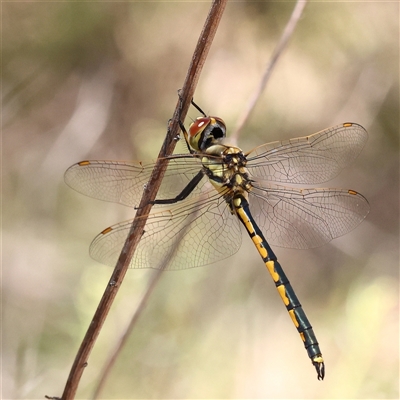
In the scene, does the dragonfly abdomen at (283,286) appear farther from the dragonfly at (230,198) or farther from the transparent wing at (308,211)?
the transparent wing at (308,211)

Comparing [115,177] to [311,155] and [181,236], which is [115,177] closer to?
[181,236]

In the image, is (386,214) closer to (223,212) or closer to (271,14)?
(271,14)

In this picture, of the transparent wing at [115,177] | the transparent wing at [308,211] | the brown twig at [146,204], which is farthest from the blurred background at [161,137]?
the brown twig at [146,204]

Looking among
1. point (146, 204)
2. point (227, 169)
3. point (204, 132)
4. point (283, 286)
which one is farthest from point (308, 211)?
point (146, 204)

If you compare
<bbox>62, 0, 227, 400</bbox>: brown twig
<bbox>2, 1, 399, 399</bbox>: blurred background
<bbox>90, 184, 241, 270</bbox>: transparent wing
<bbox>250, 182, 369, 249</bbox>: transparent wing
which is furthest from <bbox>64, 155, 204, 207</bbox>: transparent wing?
<bbox>2, 1, 399, 399</bbox>: blurred background

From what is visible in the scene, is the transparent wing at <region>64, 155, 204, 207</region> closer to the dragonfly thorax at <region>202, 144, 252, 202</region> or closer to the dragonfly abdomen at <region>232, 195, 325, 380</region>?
the dragonfly thorax at <region>202, 144, 252, 202</region>

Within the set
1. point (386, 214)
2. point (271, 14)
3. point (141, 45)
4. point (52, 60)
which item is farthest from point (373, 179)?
point (52, 60)
